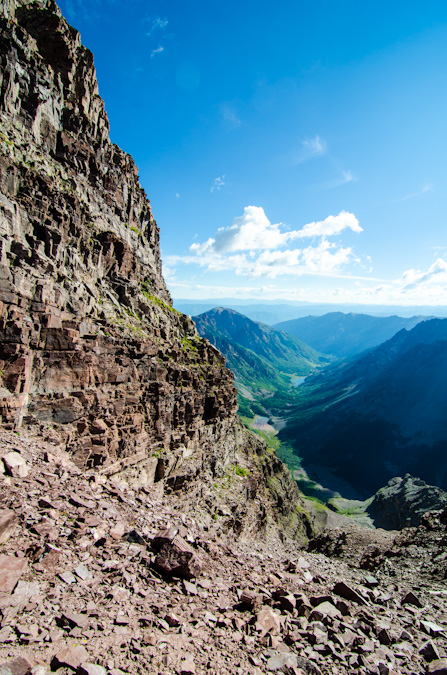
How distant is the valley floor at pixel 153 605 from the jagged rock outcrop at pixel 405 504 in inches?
3548

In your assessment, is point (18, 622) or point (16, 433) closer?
point (18, 622)

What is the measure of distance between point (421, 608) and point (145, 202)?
6856 centimetres

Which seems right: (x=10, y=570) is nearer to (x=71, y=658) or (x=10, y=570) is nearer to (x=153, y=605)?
(x=71, y=658)

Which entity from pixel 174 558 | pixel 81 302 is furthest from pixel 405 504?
pixel 81 302

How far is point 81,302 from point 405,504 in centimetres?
11588

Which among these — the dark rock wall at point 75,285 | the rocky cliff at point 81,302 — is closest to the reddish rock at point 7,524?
the rocky cliff at point 81,302

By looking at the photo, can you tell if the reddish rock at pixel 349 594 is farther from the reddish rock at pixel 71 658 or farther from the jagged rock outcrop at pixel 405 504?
the jagged rock outcrop at pixel 405 504

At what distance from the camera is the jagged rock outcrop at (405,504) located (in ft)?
296

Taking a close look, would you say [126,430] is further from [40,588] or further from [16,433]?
[40,588]

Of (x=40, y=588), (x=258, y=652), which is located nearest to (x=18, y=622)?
(x=40, y=588)

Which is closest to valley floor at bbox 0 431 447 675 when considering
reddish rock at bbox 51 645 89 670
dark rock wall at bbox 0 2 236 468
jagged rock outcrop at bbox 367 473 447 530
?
reddish rock at bbox 51 645 89 670

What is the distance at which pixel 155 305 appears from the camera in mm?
52188

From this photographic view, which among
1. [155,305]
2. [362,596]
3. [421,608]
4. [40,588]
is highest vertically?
[155,305]

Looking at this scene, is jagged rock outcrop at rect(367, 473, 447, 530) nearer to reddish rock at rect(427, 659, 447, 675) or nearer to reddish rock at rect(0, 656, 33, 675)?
reddish rock at rect(427, 659, 447, 675)
